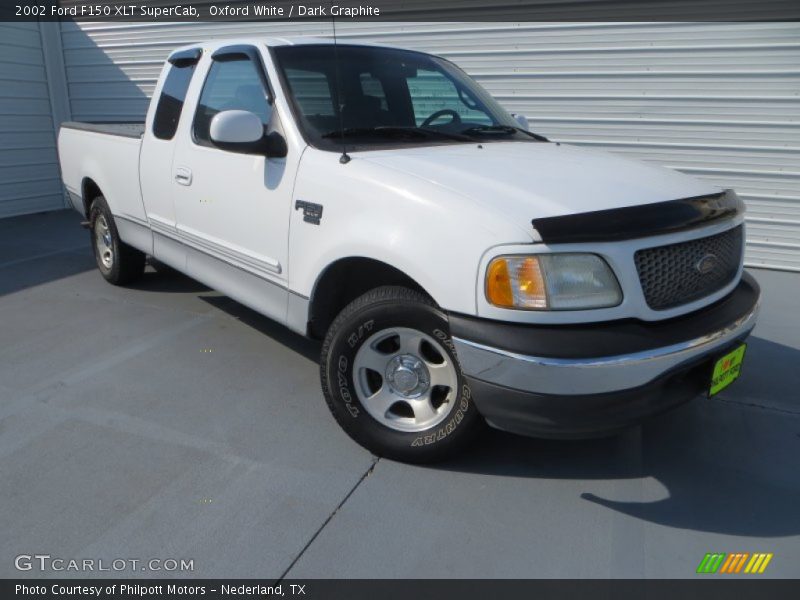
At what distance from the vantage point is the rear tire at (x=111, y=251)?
17.5 feet

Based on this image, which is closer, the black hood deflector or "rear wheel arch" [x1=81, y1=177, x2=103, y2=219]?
the black hood deflector

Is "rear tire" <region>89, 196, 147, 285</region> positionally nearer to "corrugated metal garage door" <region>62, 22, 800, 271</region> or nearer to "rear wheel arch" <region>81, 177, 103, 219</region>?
"rear wheel arch" <region>81, 177, 103, 219</region>

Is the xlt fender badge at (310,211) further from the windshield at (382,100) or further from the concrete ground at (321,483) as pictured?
the concrete ground at (321,483)

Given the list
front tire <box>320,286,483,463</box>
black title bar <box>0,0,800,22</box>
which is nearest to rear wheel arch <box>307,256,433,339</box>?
front tire <box>320,286,483,463</box>

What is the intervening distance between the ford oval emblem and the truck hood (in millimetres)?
273

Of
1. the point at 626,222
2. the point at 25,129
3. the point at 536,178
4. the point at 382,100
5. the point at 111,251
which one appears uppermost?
the point at 382,100

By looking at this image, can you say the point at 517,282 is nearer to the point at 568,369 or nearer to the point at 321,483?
the point at 568,369

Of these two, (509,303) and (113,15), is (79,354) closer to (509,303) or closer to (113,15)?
(509,303)

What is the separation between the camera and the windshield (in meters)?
3.37

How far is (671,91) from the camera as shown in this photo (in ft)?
21.6

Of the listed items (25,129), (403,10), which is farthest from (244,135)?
(25,129)
